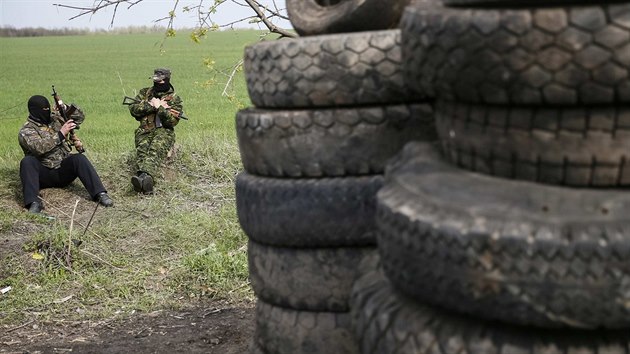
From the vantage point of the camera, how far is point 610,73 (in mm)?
2475

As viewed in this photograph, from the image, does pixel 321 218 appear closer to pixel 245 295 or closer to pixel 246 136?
pixel 246 136

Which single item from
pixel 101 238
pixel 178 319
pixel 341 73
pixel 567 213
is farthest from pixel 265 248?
pixel 101 238

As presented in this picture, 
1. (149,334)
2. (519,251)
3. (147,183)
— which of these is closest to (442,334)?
(519,251)

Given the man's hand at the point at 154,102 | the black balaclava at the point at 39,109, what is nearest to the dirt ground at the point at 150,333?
the black balaclava at the point at 39,109

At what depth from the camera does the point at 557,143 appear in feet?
8.46

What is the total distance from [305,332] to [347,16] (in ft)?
4.44

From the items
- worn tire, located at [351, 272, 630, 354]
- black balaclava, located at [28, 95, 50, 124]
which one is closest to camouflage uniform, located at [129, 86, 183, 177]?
black balaclava, located at [28, 95, 50, 124]

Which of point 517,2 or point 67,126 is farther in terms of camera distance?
point 67,126

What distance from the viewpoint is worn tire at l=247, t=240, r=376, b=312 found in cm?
375

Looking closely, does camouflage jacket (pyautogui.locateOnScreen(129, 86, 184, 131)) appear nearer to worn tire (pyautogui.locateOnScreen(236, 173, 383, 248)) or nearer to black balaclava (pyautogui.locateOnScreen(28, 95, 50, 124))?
black balaclava (pyautogui.locateOnScreen(28, 95, 50, 124))

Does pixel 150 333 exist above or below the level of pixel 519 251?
below

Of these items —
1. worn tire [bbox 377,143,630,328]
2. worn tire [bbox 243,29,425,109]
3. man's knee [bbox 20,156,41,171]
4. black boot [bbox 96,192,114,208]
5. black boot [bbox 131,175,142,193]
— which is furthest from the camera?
black boot [bbox 131,175,142,193]

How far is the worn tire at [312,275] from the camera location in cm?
375

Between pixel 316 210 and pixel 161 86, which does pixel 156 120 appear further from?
pixel 316 210
